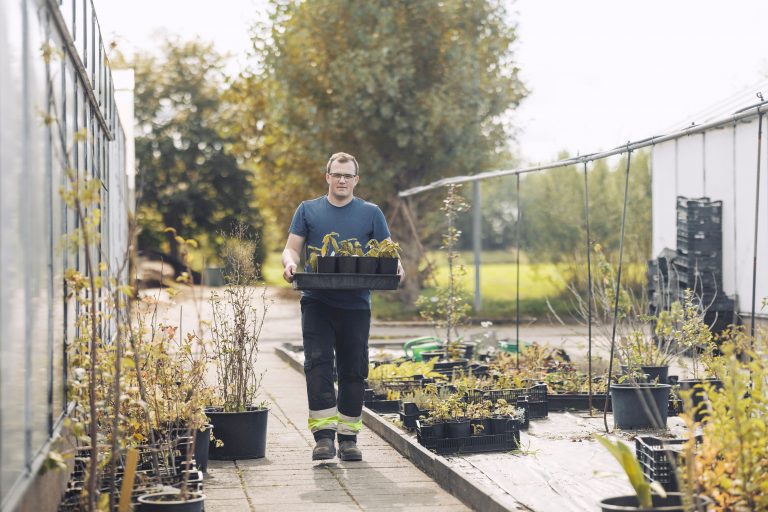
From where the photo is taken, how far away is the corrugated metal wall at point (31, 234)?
366 cm

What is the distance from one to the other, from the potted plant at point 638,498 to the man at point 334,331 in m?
2.75

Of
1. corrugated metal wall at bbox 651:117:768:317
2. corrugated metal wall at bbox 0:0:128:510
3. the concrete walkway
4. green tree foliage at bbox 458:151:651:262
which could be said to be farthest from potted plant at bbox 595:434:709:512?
green tree foliage at bbox 458:151:651:262

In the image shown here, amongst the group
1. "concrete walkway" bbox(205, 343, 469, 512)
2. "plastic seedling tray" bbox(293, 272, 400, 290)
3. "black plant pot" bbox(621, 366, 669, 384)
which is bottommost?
"concrete walkway" bbox(205, 343, 469, 512)

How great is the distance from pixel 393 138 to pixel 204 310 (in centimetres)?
560

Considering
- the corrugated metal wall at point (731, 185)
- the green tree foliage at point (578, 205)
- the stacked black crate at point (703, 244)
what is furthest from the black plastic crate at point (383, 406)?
the green tree foliage at point (578, 205)

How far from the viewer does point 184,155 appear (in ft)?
129

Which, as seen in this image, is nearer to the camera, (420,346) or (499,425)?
(499,425)

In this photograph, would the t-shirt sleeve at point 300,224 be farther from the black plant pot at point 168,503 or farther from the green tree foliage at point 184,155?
the green tree foliage at point 184,155

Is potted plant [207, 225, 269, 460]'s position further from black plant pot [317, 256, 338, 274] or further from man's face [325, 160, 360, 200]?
man's face [325, 160, 360, 200]

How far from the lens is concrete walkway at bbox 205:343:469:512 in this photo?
5.70m

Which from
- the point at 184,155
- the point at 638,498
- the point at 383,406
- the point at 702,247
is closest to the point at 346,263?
the point at 383,406

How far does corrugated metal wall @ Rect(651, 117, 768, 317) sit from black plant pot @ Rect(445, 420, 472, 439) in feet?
21.5

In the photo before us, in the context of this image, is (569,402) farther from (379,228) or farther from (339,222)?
(339,222)

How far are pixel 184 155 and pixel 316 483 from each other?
34.2 metres
